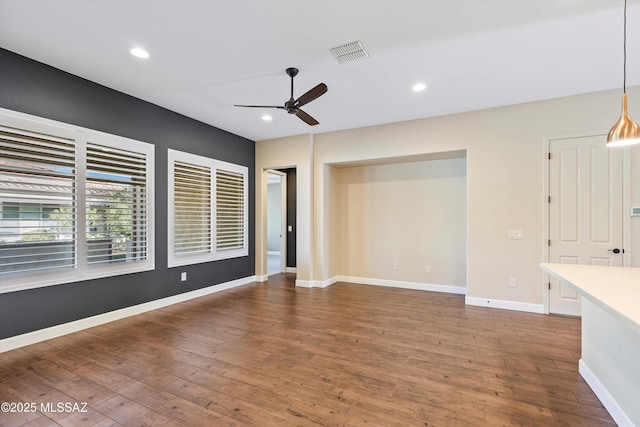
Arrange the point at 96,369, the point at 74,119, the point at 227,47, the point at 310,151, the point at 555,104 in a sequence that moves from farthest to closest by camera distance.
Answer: the point at 310,151, the point at 555,104, the point at 74,119, the point at 227,47, the point at 96,369

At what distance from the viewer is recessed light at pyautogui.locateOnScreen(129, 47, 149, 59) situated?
9.52ft

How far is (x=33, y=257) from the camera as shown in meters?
3.05

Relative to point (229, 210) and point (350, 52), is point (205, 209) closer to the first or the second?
point (229, 210)

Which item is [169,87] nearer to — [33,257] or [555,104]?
[33,257]

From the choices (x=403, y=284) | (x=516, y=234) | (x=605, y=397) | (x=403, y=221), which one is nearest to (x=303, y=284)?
(x=403, y=284)

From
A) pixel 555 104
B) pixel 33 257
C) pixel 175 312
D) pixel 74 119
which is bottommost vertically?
pixel 175 312

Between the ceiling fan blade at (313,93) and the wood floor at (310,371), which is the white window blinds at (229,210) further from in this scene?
the ceiling fan blade at (313,93)

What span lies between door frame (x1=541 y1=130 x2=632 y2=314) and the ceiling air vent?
119 inches

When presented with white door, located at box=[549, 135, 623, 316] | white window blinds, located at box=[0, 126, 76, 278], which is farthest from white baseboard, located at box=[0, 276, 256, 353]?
white door, located at box=[549, 135, 623, 316]

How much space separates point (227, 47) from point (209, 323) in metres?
3.20

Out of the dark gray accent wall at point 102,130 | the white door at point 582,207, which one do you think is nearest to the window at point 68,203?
the dark gray accent wall at point 102,130

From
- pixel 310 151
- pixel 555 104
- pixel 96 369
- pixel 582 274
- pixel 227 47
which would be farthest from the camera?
pixel 310 151

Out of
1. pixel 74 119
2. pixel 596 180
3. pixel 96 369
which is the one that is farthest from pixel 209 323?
pixel 596 180

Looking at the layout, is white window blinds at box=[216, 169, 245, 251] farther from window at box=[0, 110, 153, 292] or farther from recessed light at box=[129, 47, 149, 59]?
recessed light at box=[129, 47, 149, 59]
